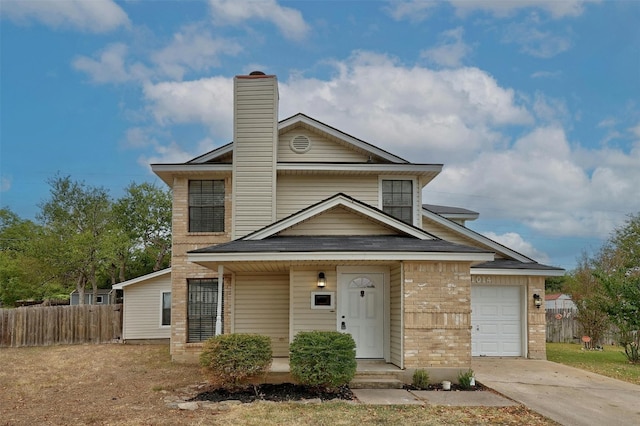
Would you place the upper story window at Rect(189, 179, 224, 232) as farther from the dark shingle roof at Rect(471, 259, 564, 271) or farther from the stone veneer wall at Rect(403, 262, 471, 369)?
the dark shingle roof at Rect(471, 259, 564, 271)

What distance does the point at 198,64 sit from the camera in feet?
58.3

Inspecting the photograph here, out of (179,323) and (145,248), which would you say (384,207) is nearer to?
(179,323)

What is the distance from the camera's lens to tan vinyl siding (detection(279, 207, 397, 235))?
12.1 metres

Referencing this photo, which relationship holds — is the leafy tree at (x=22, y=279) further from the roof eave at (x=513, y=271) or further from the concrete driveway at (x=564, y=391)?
the concrete driveway at (x=564, y=391)

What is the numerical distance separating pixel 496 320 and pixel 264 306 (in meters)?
6.72

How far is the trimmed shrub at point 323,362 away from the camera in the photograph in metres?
9.14

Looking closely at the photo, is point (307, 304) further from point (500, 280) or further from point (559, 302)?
point (559, 302)

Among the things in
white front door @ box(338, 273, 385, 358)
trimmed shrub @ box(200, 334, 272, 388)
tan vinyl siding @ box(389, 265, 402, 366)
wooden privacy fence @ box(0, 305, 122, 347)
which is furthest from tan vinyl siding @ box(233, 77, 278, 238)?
wooden privacy fence @ box(0, 305, 122, 347)

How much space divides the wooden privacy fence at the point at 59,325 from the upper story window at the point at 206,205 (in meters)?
8.61

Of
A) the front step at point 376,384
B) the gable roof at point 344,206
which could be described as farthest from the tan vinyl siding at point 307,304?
the front step at point 376,384

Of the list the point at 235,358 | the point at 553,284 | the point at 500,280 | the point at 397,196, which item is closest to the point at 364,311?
the point at 235,358

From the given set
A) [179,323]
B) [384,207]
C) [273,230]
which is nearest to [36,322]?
[179,323]

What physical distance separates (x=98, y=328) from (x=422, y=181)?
553 inches

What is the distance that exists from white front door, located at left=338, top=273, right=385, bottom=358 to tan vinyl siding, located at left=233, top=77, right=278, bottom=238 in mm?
2927
